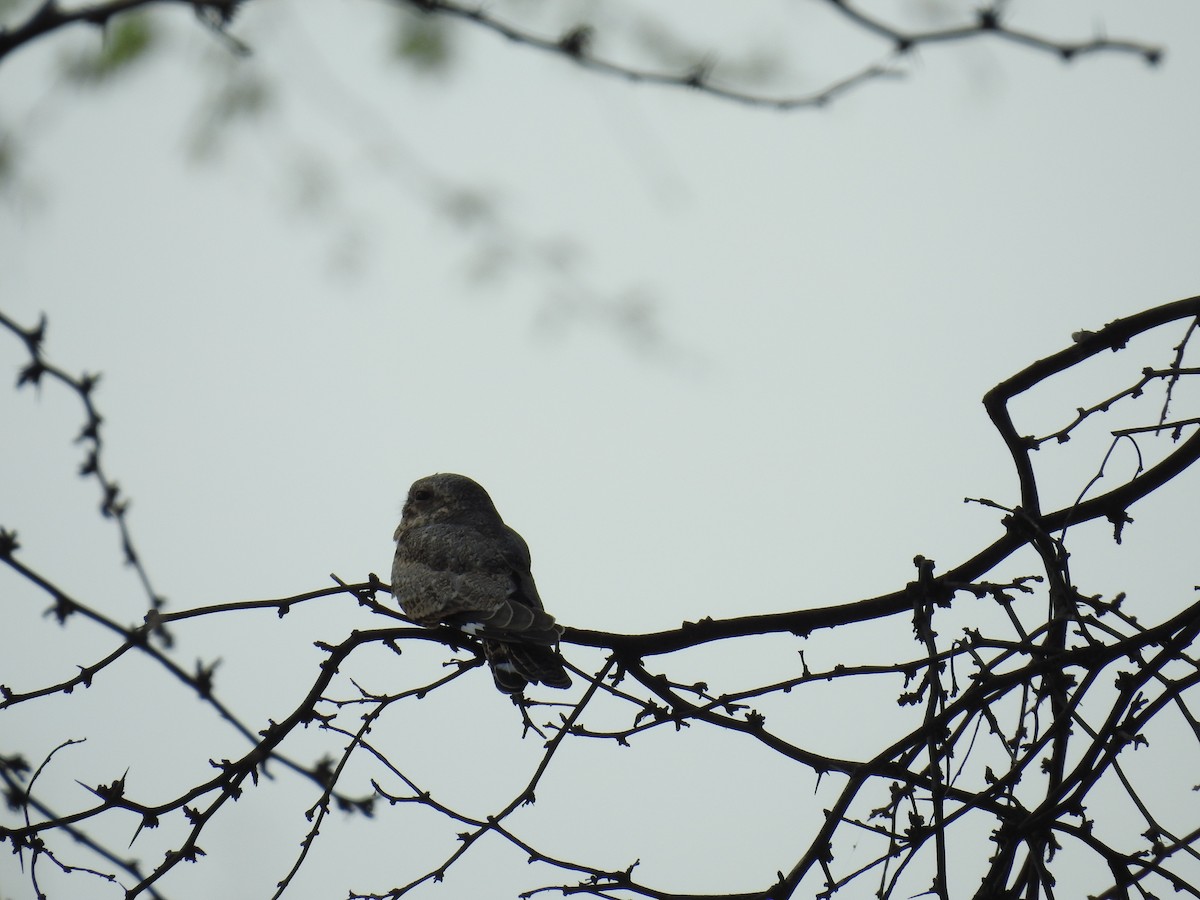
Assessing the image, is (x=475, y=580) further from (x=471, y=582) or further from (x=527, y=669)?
(x=527, y=669)

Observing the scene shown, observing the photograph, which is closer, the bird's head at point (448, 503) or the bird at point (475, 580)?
the bird at point (475, 580)

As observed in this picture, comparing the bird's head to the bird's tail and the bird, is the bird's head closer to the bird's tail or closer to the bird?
the bird

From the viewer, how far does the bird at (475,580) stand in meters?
4.45

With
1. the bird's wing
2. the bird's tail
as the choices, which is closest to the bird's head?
the bird's wing

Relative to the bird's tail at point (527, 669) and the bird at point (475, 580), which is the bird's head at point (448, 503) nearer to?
the bird at point (475, 580)

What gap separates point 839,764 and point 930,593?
535 mm

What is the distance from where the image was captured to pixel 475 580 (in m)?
5.28

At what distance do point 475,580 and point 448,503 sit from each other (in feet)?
3.75

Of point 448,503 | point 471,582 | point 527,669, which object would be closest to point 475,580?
point 471,582

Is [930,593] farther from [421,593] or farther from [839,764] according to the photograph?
[421,593]

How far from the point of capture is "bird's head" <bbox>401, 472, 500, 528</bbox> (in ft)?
20.6

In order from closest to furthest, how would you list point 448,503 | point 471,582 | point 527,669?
1. point 527,669
2. point 471,582
3. point 448,503

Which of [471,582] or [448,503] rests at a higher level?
[448,503]

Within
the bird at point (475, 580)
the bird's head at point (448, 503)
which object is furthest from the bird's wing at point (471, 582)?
the bird's head at point (448, 503)
